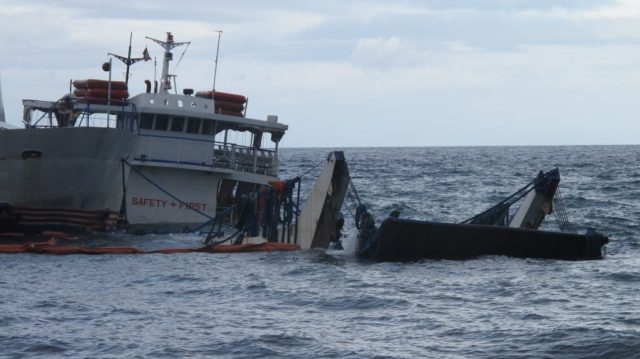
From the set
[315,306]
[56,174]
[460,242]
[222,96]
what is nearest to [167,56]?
[222,96]

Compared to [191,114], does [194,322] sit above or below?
below

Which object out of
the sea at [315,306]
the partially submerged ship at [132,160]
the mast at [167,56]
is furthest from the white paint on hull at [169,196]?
the sea at [315,306]

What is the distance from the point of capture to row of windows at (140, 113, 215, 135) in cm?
3400

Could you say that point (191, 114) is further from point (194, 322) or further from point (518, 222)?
point (194, 322)

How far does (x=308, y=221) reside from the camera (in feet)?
86.6

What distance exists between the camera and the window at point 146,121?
3391 centimetres

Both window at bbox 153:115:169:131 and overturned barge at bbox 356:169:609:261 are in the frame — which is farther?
window at bbox 153:115:169:131

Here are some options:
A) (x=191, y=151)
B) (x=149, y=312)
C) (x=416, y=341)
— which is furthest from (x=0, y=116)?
(x=416, y=341)

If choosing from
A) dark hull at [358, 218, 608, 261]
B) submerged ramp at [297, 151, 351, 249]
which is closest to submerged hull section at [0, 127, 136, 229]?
submerged ramp at [297, 151, 351, 249]

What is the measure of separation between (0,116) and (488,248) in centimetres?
3769

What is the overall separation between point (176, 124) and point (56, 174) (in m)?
5.12

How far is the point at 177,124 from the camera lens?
34.4 meters

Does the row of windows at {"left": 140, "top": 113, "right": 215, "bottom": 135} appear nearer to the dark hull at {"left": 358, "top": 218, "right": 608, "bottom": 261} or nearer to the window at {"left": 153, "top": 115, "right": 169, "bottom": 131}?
the window at {"left": 153, "top": 115, "right": 169, "bottom": 131}

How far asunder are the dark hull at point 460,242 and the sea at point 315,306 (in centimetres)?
40
